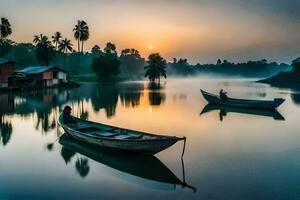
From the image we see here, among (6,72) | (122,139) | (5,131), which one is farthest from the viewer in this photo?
(6,72)

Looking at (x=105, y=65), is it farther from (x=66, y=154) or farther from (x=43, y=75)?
(x=66, y=154)

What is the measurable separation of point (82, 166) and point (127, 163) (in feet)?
7.09

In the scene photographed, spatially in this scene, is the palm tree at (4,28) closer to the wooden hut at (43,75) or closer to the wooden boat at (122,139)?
the wooden hut at (43,75)

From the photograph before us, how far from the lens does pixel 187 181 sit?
1206 cm

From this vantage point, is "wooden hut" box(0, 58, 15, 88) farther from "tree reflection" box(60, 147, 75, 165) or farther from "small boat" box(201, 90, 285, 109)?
"tree reflection" box(60, 147, 75, 165)

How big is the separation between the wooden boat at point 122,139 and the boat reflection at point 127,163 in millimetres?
398

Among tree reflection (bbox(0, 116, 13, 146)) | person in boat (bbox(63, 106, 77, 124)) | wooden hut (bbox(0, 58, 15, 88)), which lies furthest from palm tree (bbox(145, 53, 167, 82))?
person in boat (bbox(63, 106, 77, 124))

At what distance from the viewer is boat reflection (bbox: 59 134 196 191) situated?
12805 millimetres

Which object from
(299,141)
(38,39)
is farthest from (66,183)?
(38,39)

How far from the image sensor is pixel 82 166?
1419 cm

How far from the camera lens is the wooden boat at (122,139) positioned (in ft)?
46.2

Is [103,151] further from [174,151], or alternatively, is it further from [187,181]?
[187,181]

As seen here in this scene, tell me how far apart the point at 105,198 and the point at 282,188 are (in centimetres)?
671

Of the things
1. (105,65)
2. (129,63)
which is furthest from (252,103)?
(129,63)
